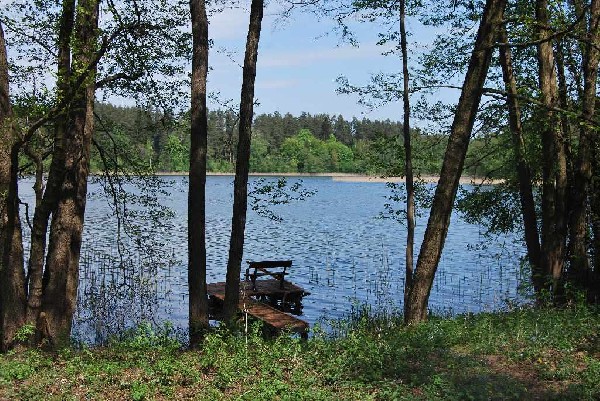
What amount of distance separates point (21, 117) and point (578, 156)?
37.1ft

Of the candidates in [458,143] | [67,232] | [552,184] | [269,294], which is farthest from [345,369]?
[269,294]

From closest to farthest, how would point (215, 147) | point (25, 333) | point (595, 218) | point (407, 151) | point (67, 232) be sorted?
point (25, 333) < point (67, 232) < point (595, 218) < point (215, 147) < point (407, 151)

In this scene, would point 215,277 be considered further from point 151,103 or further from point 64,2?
point 64,2

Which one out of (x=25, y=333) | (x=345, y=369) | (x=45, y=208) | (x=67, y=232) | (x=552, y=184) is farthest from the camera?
(x=552, y=184)

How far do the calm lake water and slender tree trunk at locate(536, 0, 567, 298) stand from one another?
2523 millimetres

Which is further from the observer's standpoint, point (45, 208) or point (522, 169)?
point (522, 169)

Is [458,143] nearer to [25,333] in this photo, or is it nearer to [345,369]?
[345,369]

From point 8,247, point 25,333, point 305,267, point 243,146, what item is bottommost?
point 305,267

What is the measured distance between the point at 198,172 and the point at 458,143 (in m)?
4.74

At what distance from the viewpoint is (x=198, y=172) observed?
34.8 ft

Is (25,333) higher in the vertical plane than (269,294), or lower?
Result: higher

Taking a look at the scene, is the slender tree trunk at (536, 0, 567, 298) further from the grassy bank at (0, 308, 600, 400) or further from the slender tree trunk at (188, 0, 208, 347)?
the slender tree trunk at (188, 0, 208, 347)

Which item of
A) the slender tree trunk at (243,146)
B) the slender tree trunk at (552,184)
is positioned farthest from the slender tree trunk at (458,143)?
the slender tree trunk at (552,184)

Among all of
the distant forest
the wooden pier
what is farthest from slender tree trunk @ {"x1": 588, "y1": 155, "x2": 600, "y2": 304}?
the wooden pier
